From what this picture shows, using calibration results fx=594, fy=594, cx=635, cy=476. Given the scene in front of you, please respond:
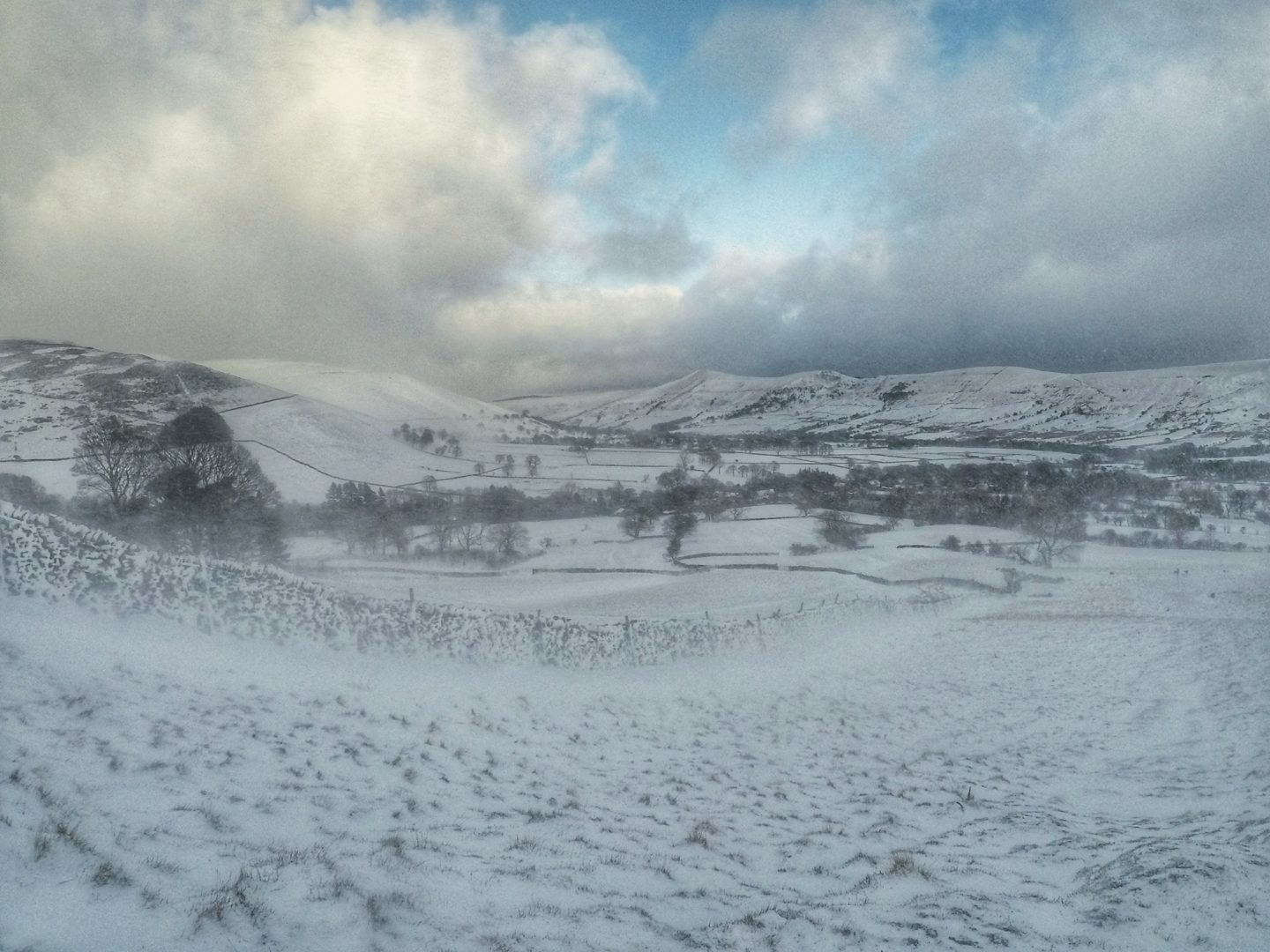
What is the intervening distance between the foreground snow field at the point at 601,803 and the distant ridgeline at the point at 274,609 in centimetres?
44

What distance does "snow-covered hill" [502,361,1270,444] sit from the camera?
38062mm

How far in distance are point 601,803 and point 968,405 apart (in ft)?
404

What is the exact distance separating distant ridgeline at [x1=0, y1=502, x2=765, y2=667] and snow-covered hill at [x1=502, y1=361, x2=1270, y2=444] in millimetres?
15532

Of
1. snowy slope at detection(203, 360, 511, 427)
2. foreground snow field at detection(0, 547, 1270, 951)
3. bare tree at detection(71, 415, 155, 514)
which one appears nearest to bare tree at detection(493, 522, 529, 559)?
snowy slope at detection(203, 360, 511, 427)

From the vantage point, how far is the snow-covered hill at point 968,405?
125ft

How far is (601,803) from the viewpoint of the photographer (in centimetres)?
507

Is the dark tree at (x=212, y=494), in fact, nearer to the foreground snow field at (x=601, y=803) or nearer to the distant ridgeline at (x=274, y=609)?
the distant ridgeline at (x=274, y=609)

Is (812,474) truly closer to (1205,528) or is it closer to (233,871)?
(1205,528)

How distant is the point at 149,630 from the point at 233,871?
5632 mm

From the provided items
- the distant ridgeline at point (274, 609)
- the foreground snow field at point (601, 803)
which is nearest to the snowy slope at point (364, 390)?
the distant ridgeline at point (274, 609)

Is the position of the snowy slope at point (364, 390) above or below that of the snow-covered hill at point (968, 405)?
below

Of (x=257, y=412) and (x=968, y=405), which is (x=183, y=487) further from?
(x=968, y=405)

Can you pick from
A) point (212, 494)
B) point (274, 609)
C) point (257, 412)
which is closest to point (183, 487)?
point (212, 494)

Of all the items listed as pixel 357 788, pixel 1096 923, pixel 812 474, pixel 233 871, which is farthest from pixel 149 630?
pixel 812 474
